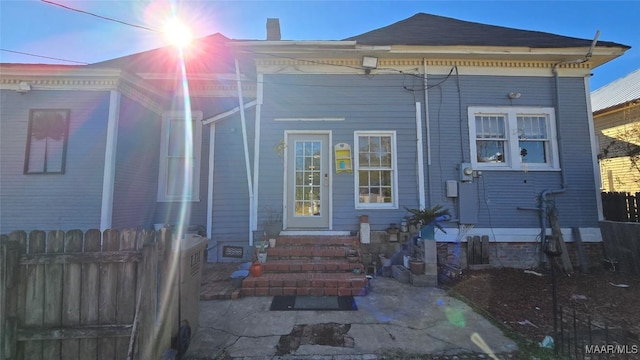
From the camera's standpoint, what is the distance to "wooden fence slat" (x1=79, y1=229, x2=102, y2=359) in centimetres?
217

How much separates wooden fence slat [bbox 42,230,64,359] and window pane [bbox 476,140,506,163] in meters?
6.82

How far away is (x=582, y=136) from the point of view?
19.9 ft

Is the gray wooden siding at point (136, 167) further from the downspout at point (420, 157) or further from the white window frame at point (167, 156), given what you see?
the downspout at point (420, 157)

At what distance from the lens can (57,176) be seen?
577 cm

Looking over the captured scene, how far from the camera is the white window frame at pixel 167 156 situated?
6.53 meters

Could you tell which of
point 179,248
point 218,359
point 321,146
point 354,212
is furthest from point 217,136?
point 218,359

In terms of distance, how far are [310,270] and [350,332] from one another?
1.69 metres

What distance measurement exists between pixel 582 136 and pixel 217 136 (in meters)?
8.06

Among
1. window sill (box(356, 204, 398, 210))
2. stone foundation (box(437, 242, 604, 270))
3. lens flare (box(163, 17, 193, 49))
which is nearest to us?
stone foundation (box(437, 242, 604, 270))

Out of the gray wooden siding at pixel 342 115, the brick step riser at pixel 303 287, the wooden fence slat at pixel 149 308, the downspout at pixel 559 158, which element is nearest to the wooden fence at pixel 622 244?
the downspout at pixel 559 158

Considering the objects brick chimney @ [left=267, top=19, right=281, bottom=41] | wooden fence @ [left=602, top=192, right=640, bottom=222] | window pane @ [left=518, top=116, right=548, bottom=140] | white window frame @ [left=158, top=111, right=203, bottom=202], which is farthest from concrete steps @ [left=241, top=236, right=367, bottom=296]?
wooden fence @ [left=602, top=192, right=640, bottom=222]

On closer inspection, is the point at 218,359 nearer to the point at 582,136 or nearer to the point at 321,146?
the point at 321,146

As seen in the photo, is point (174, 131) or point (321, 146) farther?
point (174, 131)

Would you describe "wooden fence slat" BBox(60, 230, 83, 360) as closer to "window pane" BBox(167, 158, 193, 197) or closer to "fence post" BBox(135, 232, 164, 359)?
"fence post" BBox(135, 232, 164, 359)
